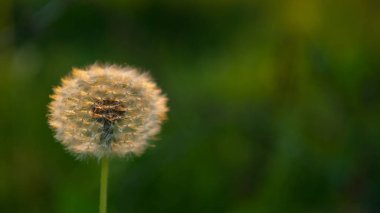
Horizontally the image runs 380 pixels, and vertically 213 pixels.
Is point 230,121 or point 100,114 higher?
point 230,121

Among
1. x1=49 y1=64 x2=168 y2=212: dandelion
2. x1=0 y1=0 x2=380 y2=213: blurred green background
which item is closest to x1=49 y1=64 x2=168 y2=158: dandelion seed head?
x1=49 y1=64 x2=168 y2=212: dandelion

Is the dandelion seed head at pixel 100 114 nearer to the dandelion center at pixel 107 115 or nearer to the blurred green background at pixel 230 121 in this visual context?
the dandelion center at pixel 107 115

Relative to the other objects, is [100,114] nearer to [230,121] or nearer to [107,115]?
[107,115]

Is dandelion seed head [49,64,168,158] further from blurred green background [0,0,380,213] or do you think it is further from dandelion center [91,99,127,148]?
blurred green background [0,0,380,213]

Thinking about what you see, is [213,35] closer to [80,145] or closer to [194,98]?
[194,98]

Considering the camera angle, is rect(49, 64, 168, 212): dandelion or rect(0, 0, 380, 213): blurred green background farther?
rect(0, 0, 380, 213): blurred green background

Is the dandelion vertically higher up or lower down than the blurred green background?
lower down

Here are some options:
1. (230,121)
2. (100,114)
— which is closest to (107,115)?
(100,114)
